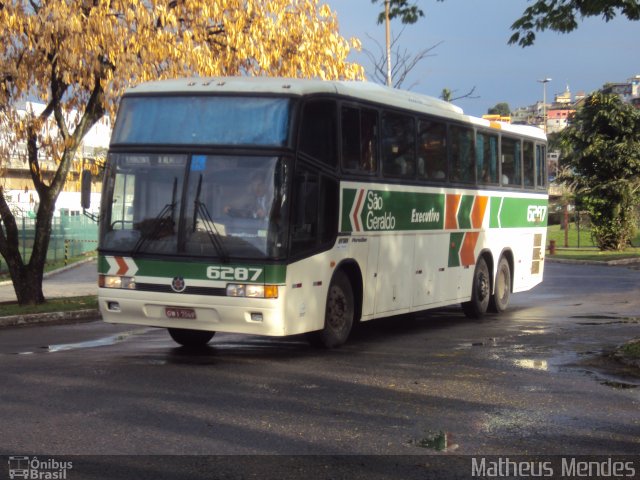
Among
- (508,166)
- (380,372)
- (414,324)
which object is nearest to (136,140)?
(380,372)

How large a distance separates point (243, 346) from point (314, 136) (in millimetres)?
3061

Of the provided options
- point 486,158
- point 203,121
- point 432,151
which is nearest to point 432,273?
point 432,151

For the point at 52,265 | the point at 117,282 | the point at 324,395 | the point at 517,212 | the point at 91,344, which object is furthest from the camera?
the point at 52,265

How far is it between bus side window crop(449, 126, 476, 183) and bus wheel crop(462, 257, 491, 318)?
5.46 ft

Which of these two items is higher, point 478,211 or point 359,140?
point 359,140

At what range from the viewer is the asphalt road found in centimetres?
750

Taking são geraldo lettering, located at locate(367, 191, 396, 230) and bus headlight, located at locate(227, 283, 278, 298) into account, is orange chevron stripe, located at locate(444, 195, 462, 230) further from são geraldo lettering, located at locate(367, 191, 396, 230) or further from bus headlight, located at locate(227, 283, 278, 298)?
bus headlight, located at locate(227, 283, 278, 298)

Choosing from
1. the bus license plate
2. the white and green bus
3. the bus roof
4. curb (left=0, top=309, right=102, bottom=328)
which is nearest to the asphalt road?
the bus license plate

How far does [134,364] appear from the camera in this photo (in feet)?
37.4

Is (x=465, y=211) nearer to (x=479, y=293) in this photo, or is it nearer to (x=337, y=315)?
(x=479, y=293)

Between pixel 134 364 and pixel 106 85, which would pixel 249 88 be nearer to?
pixel 134 364

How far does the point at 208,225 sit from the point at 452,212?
6.02 metres

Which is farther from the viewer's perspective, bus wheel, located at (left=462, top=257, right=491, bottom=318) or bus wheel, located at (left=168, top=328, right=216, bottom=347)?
bus wheel, located at (left=462, top=257, right=491, bottom=318)

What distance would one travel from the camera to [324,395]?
945 centimetres
